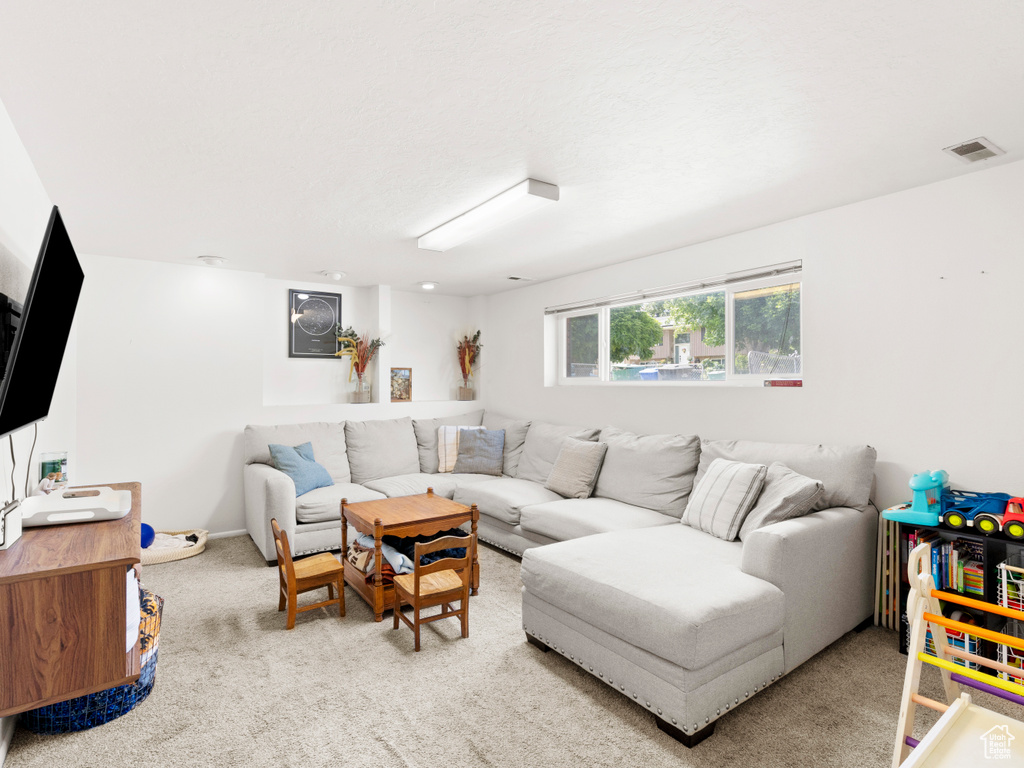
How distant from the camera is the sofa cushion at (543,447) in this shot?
448 cm

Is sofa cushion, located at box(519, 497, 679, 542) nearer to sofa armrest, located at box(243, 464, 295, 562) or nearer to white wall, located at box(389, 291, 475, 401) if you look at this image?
sofa armrest, located at box(243, 464, 295, 562)

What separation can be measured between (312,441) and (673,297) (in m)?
3.13

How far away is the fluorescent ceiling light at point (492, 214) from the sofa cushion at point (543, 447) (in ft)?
5.93

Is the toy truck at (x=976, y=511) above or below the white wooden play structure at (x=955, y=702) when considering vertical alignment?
above

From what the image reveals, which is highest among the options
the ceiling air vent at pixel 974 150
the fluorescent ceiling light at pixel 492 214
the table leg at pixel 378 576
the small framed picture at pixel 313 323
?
the ceiling air vent at pixel 974 150

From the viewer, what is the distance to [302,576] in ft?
9.32

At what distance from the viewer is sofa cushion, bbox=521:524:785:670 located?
194 centimetres

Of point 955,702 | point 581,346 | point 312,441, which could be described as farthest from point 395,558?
point 581,346

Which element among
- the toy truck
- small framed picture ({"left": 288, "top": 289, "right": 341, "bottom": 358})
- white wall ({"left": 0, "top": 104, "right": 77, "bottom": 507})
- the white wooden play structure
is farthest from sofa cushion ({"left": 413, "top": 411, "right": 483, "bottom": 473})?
the white wooden play structure

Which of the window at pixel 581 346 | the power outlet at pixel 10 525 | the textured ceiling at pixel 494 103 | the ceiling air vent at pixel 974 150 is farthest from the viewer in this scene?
the window at pixel 581 346

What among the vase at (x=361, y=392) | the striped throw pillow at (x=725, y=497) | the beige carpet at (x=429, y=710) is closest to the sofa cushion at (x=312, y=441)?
the vase at (x=361, y=392)

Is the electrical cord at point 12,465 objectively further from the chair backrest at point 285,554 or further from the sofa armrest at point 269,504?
the sofa armrest at point 269,504

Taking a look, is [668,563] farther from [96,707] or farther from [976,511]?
[96,707]

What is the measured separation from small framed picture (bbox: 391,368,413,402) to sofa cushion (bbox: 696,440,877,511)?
3.42m
